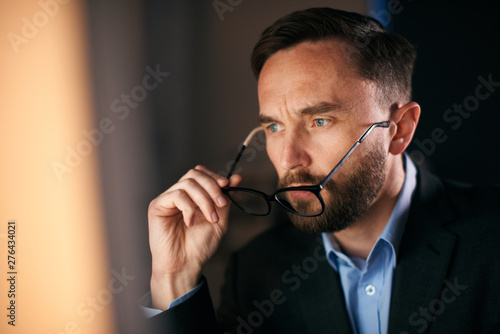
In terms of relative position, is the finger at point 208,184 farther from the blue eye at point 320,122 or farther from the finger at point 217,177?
the blue eye at point 320,122

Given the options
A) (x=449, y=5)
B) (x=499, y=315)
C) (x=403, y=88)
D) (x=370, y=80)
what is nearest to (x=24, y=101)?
(x=370, y=80)

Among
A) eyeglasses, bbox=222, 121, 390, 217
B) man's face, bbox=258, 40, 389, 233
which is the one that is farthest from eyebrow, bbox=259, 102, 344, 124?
eyeglasses, bbox=222, 121, 390, 217

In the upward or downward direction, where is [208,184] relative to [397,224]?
upward

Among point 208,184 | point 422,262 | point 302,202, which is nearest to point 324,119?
point 302,202

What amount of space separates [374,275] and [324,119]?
46 cm

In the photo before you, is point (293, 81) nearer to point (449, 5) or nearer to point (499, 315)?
point (449, 5)

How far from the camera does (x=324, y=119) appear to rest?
37.7 inches

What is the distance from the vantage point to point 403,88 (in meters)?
1.07

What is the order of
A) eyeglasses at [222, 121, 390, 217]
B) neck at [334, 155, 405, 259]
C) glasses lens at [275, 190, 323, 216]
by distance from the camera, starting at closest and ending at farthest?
eyeglasses at [222, 121, 390, 217], glasses lens at [275, 190, 323, 216], neck at [334, 155, 405, 259]

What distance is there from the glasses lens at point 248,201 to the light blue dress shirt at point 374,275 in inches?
8.9

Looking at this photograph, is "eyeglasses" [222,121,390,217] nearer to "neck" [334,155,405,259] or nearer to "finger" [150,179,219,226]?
"finger" [150,179,219,226]

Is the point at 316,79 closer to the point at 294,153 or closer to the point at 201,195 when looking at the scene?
the point at 294,153

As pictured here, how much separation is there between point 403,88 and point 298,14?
1.20 ft

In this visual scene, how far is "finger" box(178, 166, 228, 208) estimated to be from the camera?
3.09 feet
